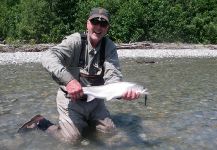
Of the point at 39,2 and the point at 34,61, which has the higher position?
the point at 39,2

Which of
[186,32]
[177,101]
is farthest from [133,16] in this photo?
[177,101]

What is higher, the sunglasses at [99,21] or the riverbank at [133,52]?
the sunglasses at [99,21]

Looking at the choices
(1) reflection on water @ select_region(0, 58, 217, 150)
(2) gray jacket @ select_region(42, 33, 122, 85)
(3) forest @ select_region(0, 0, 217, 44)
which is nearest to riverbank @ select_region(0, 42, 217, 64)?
(3) forest @ select_region(0, 0, 217, 44)

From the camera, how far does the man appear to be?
7.43m

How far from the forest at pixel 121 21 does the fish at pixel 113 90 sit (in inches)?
1298

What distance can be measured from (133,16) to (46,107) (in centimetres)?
3140

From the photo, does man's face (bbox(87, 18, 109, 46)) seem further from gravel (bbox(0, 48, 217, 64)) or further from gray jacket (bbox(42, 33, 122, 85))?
gravel (bbox(0, 48, 217, 64))

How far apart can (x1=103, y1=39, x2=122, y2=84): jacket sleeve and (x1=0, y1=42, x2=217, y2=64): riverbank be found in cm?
1609

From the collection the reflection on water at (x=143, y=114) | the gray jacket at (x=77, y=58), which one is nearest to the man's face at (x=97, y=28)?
the gray jacket at (x=77, y=58)

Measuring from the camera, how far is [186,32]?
42.5m

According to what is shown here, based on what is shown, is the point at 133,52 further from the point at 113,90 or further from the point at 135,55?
the point at 113,90

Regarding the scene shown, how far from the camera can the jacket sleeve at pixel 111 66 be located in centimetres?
767

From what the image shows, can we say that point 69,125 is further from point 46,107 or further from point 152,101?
point 152,101

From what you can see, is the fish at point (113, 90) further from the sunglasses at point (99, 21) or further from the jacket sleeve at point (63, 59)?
the sunglasses at point (99, 21)
